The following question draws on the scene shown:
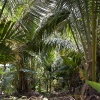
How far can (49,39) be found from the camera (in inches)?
277

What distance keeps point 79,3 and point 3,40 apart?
153 cm

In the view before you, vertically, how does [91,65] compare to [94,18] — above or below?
below

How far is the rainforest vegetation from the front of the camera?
13.4 ft

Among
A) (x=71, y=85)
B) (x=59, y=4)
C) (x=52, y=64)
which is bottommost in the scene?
(x=71, y=85)

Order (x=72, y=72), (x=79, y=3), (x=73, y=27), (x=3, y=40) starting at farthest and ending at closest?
(x=72, y=72) → (x=73, y=27) → (x=79, y=3) → (x=3, y=40)

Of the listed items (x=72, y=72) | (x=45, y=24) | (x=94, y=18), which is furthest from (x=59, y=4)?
(x=72, y=72)

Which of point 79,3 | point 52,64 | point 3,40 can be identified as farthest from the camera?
point 52,64

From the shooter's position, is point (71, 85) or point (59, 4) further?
point (71, 85)

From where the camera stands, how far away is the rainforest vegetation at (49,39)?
4.09m

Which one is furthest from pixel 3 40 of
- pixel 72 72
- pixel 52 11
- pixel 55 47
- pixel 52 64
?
pixel 52 64

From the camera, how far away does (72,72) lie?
894 centimetres

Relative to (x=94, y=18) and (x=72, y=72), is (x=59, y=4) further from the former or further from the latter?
(x=72, y=72)

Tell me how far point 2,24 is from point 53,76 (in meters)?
7.19

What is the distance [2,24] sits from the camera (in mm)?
3869
